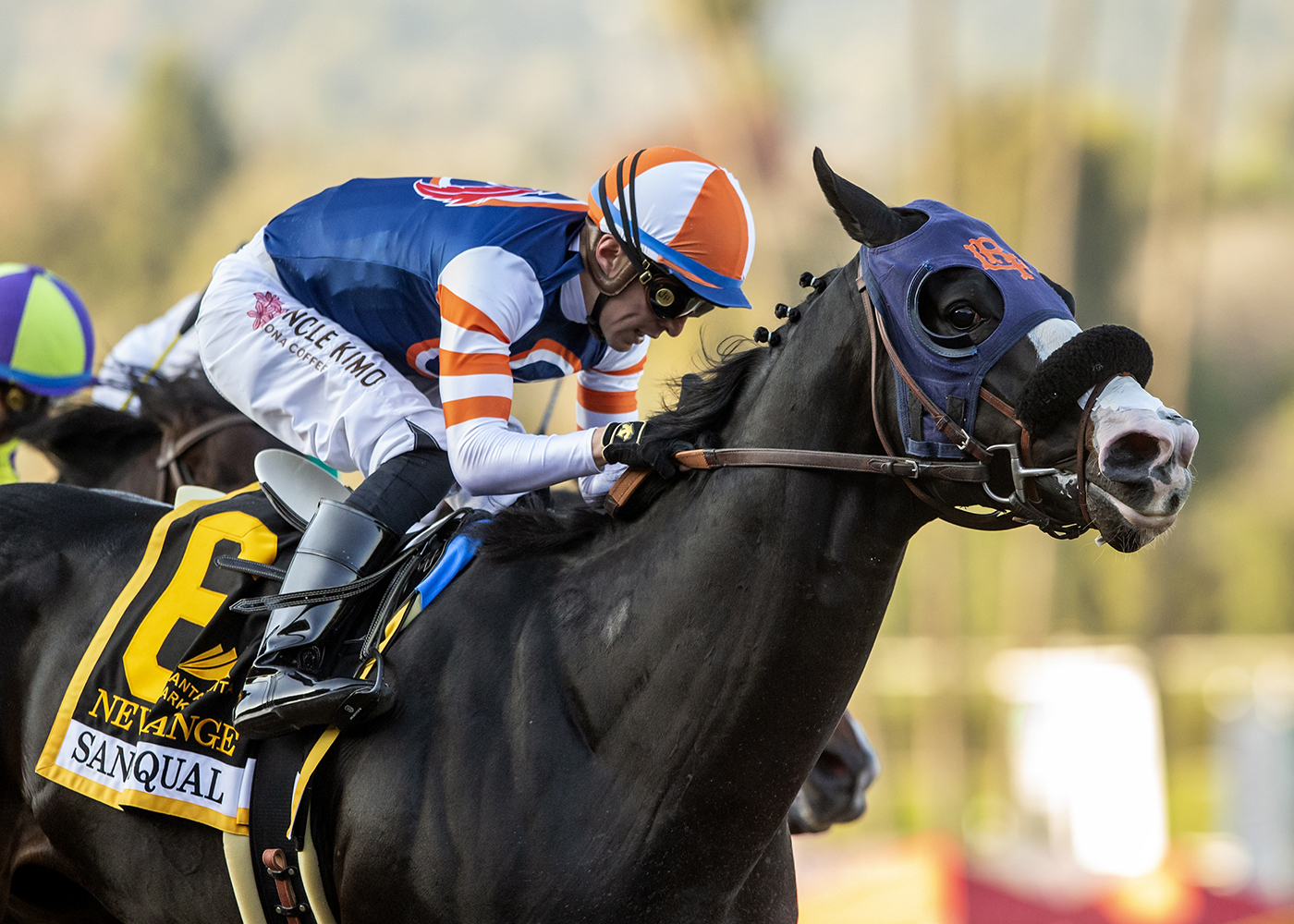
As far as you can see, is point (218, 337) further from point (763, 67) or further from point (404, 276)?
point (763, 67)

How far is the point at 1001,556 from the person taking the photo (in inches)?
620

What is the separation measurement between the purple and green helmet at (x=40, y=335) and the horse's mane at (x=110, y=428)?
0.35 meters

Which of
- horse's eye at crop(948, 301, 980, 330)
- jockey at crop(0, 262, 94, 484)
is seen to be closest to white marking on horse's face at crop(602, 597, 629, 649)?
horse's eye at crop(948, 301, 980, 330)

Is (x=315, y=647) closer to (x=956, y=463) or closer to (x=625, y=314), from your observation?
(x=625, y=314)

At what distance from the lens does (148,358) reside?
513 cm

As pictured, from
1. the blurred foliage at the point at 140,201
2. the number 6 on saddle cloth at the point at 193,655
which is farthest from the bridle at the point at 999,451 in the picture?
the blurred foliage at the point at 140,201

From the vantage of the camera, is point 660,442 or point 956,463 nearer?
point 956,463

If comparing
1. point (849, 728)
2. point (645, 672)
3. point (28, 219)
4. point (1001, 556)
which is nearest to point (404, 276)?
point (645, 672)

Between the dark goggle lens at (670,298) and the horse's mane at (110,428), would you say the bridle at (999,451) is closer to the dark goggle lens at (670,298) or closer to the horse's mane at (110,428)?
the dark goggle lens at (670,298)

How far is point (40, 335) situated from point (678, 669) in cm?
335

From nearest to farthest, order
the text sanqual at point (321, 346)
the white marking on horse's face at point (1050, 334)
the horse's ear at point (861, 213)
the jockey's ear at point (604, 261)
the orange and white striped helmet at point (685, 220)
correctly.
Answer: the white marking on horse's face at point (1050, 334), the horse's ear at point (861, 213), the orange and white striped helmet at point (685, 220), the jockey's ear at point (604, 261), the text sanqual at point (321, 346)

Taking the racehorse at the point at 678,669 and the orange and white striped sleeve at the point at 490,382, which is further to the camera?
the orange and white striped sleeve at the point at 490,382

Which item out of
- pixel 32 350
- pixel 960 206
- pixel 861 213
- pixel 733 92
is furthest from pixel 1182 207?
pixel 861 213

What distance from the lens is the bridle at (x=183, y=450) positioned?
4406 millimetres
